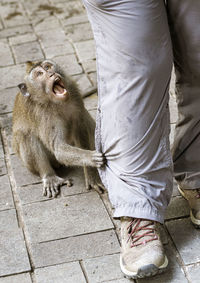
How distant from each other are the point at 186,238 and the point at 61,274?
2.92 feet

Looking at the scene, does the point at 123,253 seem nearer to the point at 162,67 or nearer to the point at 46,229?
the point at 46,229

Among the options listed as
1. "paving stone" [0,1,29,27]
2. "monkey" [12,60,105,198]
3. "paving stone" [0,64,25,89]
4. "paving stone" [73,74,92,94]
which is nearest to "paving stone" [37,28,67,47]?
"paving stone" [0,1,29,27]

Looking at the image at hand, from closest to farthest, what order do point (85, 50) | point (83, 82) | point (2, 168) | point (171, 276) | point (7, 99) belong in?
A: point (171, 276), point (2, 168), point (7, 99), point (83, 82), point (85, 50)

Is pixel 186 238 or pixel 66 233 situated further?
pixel 66 233

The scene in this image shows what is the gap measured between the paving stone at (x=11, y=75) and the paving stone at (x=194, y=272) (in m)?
3.25

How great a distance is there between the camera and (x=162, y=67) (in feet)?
11.6

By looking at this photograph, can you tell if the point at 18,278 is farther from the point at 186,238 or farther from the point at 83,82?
the point at 83,82

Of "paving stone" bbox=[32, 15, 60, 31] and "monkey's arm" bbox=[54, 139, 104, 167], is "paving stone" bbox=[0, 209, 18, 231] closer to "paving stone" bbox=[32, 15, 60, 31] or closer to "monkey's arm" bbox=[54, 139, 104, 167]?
"monkey's arm" bbox=[54, 139, 104, 167]

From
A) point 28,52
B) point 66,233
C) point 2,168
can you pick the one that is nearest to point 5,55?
point 28,52

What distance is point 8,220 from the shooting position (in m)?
4.37

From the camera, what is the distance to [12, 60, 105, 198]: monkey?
464 cm

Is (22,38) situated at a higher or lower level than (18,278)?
lower

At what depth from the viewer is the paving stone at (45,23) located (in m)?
7.52

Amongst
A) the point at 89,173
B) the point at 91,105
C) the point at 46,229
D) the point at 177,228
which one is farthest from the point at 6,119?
the point at 177,228
